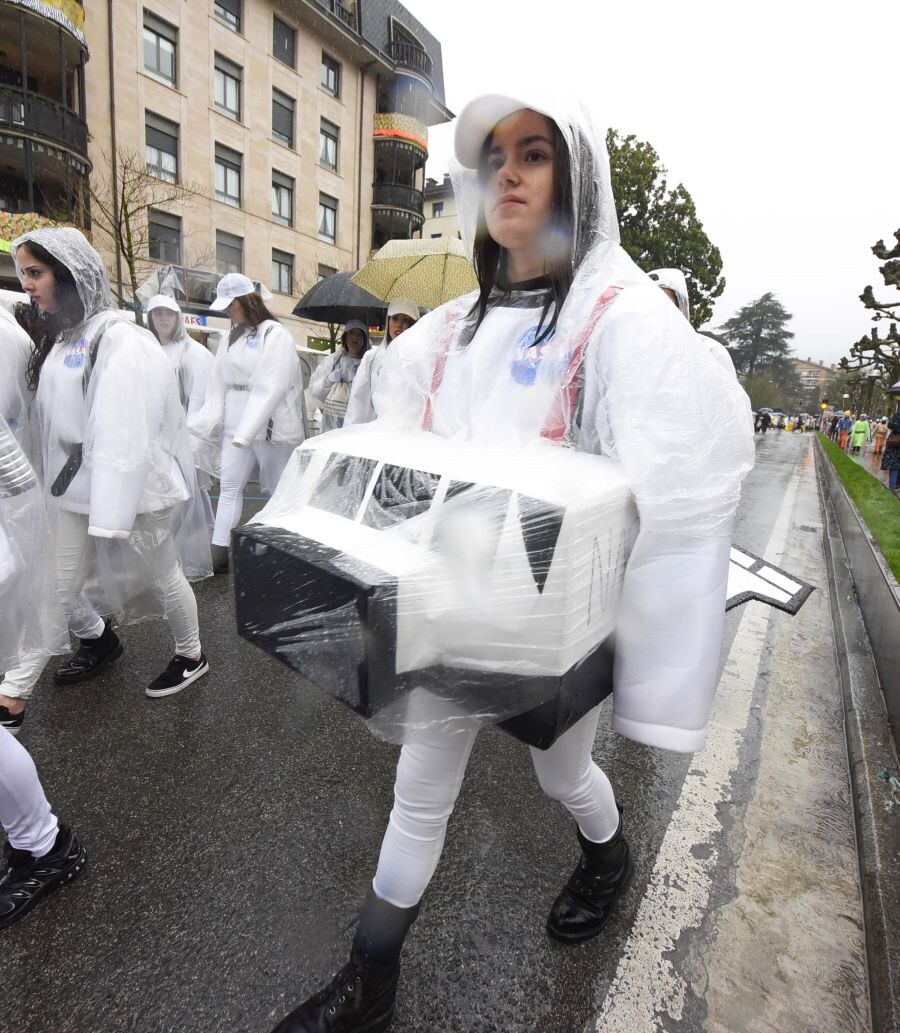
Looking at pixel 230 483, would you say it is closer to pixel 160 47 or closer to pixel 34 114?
pixel 34 114

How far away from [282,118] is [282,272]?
553 cm

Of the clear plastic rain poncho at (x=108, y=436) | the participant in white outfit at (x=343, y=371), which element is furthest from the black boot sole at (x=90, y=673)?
the participant in white outfit at (x=343, y=371)

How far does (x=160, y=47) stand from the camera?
19344 millimetres

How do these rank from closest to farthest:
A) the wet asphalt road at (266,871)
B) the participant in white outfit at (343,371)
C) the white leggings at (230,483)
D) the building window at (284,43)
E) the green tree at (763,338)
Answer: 1. the wet asphalt road at (266,871)
2. the white leggings at (230,483)
3. the participant in white outfit at (343,371)
4. the building window at (284,43)
5. the green tree at (763,338)

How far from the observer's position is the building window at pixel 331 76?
2456 cm

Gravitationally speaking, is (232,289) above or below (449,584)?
above

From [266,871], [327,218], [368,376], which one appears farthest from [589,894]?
[327,218]

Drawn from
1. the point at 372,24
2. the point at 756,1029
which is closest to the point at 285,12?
the point at 372,24

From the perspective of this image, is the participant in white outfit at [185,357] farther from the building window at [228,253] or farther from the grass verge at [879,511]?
the building window at [228,253]

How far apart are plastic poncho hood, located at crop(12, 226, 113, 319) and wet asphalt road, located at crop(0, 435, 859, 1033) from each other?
173cm

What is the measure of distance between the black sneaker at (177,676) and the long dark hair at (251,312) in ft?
7.85

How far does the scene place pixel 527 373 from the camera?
4.12 ft

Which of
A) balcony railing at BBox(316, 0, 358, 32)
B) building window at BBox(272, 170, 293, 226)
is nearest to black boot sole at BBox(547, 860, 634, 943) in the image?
building window at BBox(272, 170, 293, 226)

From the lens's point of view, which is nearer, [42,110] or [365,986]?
[365,986]
